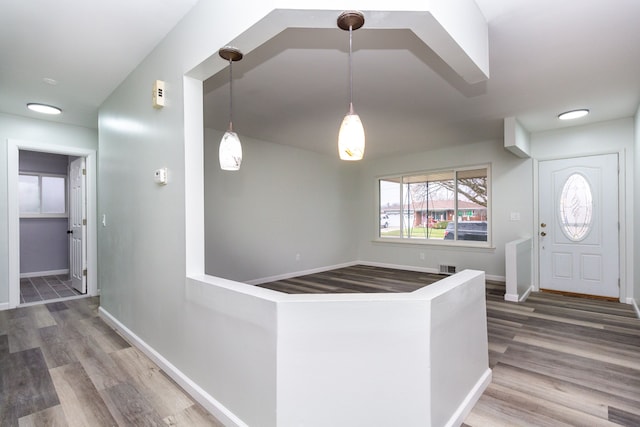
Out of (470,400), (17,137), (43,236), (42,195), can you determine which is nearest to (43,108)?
(17,137)

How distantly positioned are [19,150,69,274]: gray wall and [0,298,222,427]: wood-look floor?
3.20m

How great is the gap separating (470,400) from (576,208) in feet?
12.5

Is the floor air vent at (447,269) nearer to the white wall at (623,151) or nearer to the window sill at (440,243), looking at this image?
the window sill at (440,243)

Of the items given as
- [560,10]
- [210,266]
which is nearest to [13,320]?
[210,266]

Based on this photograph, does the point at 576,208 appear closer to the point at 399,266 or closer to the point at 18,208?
the point at 399,266

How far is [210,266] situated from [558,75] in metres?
4.43

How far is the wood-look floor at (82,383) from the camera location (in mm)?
1786

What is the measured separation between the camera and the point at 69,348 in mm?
2701

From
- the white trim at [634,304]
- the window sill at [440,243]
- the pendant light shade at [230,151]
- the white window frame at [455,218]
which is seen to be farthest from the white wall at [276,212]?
the white trim at [634,304]

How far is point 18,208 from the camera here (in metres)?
3.85

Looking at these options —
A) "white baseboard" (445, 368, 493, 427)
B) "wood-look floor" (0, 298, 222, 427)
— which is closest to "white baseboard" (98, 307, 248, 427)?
"wood-look floor" (0, 298, 222, 427)

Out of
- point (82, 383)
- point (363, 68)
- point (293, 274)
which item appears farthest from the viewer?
point (293, 274)

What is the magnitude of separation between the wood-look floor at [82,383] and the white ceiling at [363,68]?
2386 millimetres

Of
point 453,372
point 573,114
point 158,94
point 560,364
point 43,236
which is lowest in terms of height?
point 560,364
